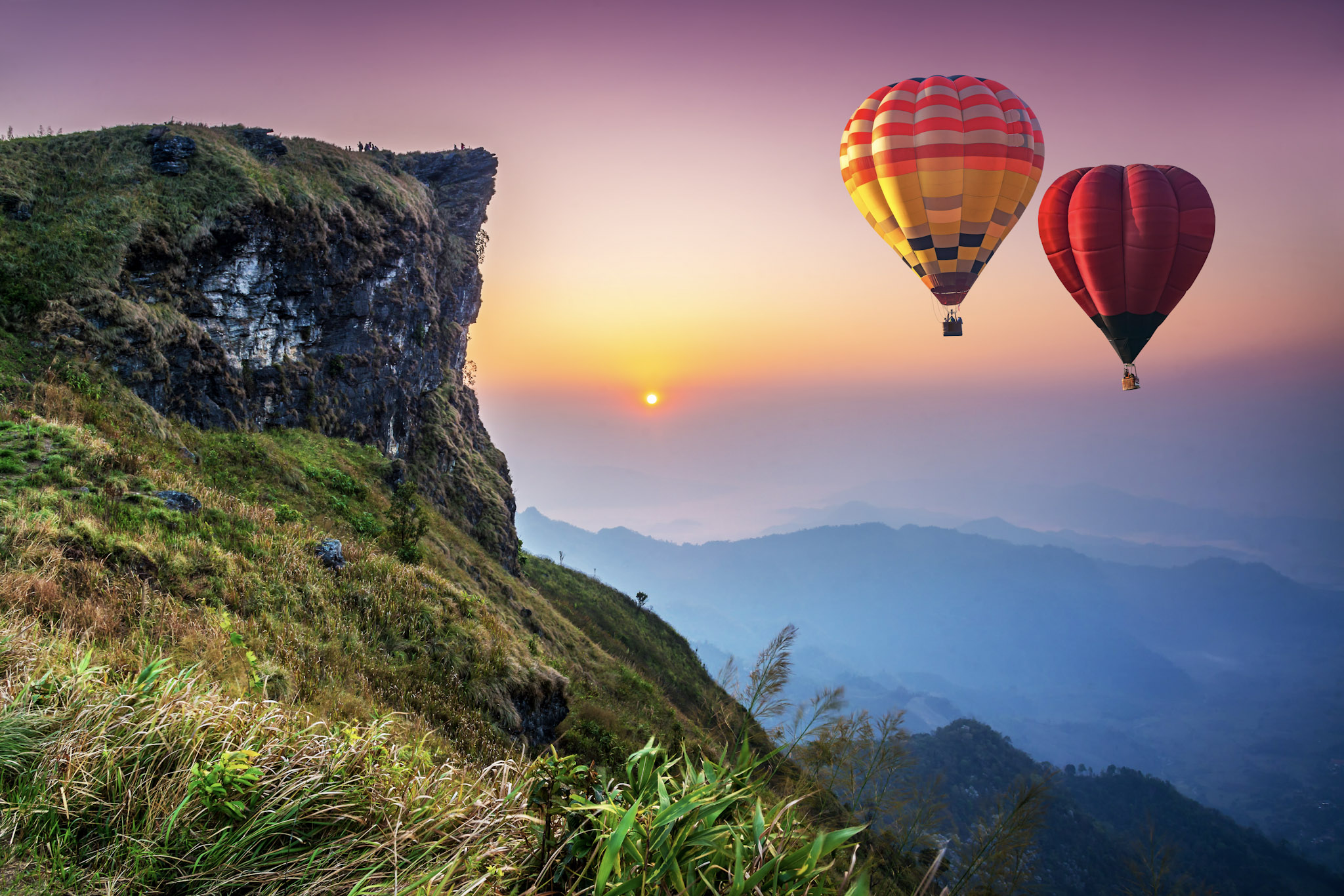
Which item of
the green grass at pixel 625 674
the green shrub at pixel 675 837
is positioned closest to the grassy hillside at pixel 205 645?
the green grass at pixel 625 674

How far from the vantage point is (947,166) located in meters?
24.9

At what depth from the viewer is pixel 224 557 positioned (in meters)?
9.66

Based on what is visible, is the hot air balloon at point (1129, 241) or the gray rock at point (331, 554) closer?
the gray rock at point (331, 554)

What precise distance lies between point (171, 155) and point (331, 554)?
21.6m

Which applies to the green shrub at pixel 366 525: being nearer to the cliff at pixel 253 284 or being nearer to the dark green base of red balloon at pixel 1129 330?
the cliff at pixel 253 284

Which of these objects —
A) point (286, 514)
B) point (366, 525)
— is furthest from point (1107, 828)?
point (286, 514)

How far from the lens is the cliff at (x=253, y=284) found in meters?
18.0

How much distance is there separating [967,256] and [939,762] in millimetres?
121121

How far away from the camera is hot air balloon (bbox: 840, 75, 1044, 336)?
80.9 feet

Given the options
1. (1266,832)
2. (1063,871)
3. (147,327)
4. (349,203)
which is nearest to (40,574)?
(147,327)

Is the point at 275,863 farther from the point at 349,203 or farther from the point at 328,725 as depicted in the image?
the point at 349,203

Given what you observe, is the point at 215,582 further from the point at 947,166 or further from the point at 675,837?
the point at 947,166

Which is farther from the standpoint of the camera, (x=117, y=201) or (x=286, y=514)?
(x=117, y=201)

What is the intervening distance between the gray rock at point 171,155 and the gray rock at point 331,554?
2043 cm
